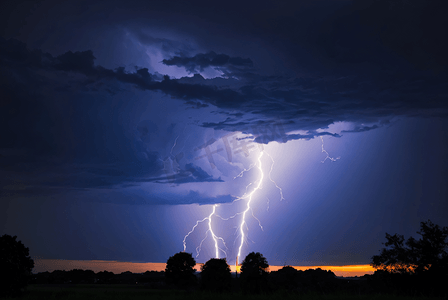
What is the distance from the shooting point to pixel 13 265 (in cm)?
3300

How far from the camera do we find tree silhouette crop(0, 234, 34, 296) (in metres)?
31.4

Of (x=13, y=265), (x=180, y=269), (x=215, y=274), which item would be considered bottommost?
(x=13, y=265)

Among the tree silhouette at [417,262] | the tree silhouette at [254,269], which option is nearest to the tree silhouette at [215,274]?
the tree silhouette at [254,269]

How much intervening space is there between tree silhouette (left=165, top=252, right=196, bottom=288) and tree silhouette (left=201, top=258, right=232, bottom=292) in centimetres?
489

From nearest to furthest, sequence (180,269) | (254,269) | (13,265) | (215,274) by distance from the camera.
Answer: (13,265)
(254,269)
(215,274)
(180,269)

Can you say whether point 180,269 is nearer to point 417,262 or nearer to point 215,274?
point 215,274

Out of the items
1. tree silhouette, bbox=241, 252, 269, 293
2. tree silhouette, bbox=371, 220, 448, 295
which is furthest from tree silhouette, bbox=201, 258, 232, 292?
tree silhouette, bbox=371, 220, 448, 295

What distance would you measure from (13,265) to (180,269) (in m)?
48.2

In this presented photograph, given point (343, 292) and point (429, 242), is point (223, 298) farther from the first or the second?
point (429, 242)

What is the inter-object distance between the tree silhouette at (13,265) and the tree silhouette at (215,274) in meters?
40.7

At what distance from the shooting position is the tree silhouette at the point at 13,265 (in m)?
31.4

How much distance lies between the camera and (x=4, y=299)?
1097 inches

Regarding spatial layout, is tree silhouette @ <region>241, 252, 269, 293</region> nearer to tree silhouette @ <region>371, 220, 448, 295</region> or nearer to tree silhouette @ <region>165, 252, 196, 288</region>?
tree silhouette @ <region>165, 252, 196, 288</region>

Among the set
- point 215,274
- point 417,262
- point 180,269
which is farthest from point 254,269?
point 417,262
